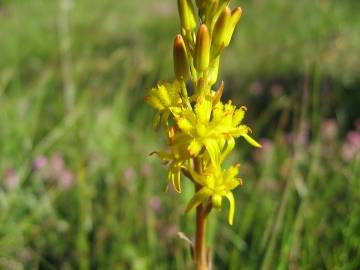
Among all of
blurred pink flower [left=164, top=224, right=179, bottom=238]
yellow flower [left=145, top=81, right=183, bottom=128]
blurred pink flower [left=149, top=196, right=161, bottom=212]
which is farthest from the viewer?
blurred pink flower [left=149, top=196, right=161, bottom=212]

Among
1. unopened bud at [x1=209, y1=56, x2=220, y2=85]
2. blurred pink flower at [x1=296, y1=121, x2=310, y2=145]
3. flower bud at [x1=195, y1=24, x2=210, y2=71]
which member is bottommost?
blurred pink flower at [x1=296, y1=121, x2=310, y2=145]

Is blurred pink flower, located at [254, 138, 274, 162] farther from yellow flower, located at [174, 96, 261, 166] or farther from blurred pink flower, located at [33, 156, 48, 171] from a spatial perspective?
yellow flower, located at [174, 96, 261, 166]

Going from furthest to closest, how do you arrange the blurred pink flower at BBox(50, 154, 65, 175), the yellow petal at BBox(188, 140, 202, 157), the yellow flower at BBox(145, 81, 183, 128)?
the blurred pink flower at BBox(50, 154, 65, 175)
the yellow flower at BBox(145, 81, 183, 128)
the yellow petal at BBox(188, 140, 202, 157)

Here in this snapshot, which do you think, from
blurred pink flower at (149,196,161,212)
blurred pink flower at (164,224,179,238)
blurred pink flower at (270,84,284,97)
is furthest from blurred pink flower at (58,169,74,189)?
blurred pink flower at (270,84,284,97)

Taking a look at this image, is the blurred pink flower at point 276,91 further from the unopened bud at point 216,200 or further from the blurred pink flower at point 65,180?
the unopened bud at point 216,200

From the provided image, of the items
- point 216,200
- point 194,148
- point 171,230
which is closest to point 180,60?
point 194,148

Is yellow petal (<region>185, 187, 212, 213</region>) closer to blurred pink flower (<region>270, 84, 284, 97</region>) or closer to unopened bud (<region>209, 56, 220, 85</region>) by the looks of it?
unopened bud (<region>209, 56, 220, 85</region>)

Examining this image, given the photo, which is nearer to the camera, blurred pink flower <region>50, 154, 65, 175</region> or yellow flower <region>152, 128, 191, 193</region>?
yellow flower <region>152, 128, 191, 193</region>

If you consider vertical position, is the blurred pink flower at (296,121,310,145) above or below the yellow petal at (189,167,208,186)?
above
